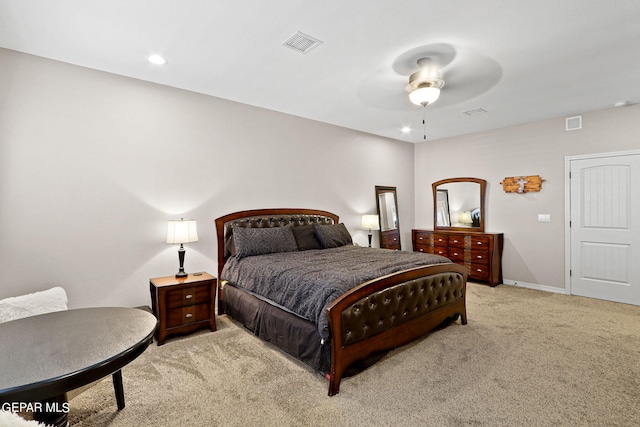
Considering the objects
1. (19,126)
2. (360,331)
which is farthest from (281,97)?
(360,331)

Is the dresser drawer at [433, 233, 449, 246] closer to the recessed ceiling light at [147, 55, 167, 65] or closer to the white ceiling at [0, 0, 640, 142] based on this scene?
the white ceiling at [0, 0, 640, 142]

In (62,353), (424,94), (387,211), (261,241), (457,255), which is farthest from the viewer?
(387,211)

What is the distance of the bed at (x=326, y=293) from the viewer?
2.33m

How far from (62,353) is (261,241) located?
7.88ft

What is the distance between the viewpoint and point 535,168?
16.6 ft

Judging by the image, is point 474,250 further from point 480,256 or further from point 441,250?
point 441,250

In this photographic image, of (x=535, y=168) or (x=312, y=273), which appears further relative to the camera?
(x=535, y=168)

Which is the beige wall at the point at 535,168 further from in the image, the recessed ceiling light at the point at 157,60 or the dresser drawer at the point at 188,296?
the recessed ceiling light at the point at 157,60

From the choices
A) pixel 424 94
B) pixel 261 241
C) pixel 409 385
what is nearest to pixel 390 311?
pixel 409 385

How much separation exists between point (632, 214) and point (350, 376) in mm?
4597

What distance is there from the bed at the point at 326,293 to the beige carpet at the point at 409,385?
7.0 inches

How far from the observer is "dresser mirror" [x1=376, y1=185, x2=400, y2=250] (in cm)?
594

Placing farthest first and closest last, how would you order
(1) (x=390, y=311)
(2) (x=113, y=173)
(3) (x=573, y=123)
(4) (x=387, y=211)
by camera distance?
(4) (x=387, y=211)
(3) (x=573, y=123)
(2) (x=113, y=173)
(1) (x=390, y=311)

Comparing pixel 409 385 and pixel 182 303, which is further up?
pixel 182 303
